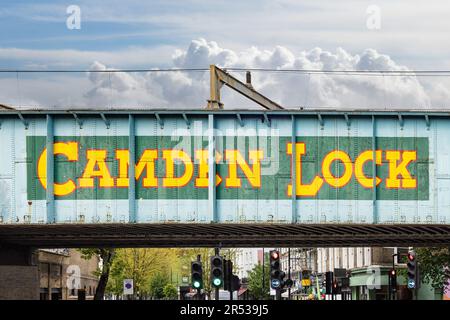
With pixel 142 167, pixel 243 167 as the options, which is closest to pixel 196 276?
pixel 243 167

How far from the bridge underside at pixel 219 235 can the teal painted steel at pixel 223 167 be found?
28.3 inches

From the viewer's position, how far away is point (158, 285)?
143750 mm

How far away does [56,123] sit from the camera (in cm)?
4462

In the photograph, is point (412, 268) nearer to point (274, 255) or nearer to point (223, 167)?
point (274, 255)

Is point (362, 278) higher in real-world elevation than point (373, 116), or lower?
lower

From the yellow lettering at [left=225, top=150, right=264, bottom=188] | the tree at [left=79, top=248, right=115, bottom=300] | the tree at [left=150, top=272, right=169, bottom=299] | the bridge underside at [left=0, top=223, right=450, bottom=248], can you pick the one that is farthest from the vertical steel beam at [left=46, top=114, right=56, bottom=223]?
the tree at [left=150, top=272, right=169, bottom=299]

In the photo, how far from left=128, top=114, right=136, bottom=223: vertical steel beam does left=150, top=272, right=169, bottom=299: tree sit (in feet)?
324

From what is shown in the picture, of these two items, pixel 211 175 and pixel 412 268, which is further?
pixel 412 268

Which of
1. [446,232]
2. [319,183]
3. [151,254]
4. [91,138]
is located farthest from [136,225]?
[151,254]

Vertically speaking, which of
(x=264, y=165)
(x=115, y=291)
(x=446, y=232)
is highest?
(x=264, y=165)

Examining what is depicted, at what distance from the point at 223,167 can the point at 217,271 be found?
675 centimetres

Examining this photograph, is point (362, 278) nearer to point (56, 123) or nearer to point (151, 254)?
point (151, 254)

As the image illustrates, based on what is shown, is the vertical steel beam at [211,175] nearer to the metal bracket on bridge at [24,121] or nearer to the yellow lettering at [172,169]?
the yellow lettering at [172,169]

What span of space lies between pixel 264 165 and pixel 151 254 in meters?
56.3
